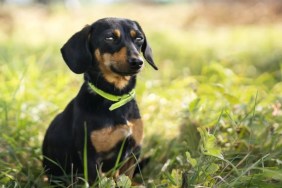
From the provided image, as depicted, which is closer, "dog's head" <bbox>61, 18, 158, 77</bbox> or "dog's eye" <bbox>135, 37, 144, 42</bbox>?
"dog's head" <bbox>61, 18, 158, 77</bbox>

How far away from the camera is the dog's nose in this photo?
9.58ft

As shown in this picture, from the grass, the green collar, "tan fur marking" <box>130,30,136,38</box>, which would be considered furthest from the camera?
"tan fur marking" <box>130,30,136,38</box>

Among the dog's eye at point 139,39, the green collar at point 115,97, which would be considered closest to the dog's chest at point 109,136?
the green collar at point 115,97

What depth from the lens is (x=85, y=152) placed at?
2.78 meters

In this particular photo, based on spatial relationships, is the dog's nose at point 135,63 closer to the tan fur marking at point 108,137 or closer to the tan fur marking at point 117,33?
the tan fur marking at point 117,33

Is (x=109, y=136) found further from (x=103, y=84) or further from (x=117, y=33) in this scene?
(x=117, y=33)

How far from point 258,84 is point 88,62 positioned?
105 inches

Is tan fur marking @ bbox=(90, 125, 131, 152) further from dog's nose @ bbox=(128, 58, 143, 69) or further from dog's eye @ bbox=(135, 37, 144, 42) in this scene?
dog's eye @ bbox=(135, 37, 144, 42)

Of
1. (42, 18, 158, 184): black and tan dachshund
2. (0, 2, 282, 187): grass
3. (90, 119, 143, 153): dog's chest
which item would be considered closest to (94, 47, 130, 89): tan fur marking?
(42, 18, 158, 184): black and tan dachshund

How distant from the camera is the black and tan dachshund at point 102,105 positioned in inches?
117

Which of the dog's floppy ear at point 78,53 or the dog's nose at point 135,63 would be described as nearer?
the dog's nose at point 135,63

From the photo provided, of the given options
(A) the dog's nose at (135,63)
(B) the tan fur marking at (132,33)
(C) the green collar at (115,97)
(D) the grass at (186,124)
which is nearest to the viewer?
(D) the grass at (186,124)

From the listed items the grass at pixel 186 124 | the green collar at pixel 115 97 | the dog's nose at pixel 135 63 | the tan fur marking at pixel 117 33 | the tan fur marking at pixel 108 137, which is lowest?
the grass at pixel 186 124

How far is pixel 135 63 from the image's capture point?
9.60 ft
